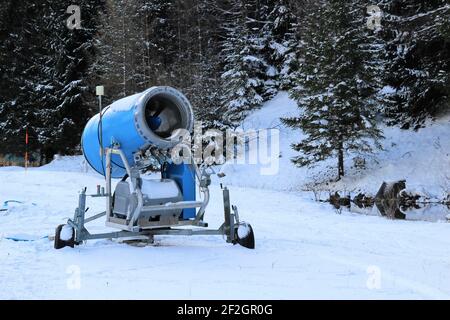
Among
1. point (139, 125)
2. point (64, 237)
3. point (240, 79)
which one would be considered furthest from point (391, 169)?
point (64, 237)

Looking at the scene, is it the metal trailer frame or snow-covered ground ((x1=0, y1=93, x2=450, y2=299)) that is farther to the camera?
the metal trailer frame

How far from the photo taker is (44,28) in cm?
3284

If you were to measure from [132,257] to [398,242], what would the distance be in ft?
13.8

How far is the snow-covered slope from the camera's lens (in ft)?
57.8

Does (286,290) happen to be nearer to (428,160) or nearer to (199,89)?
(428,160)

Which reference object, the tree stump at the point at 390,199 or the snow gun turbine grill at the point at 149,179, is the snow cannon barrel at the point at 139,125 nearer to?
the snow gun turbine grill at the point at 149,179

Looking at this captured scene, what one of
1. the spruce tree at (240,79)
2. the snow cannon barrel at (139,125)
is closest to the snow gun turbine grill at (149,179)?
the snow cannon barrel at (139,125)

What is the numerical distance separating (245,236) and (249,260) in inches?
32.8

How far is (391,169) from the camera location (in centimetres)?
1891

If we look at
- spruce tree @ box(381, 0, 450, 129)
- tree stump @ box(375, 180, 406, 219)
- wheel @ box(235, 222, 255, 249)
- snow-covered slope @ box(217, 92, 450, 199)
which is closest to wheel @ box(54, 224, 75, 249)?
wheel @ box(235, 222, 255, 249)

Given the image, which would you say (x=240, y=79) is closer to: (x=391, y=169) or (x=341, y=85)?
(x=341, y=85)

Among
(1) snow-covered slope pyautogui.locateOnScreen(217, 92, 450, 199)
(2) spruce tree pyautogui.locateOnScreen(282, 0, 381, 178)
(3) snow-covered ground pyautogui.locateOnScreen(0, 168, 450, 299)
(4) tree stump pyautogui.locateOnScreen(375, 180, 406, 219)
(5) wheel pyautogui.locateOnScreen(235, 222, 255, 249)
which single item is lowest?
(3) snow-covered ground pyautogui.locateOnScreen(0, 168, 450, 299)

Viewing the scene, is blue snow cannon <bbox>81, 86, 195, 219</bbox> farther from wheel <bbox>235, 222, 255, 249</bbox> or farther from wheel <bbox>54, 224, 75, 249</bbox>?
wheel <bbox>54, 224, 75, 249</bbox>

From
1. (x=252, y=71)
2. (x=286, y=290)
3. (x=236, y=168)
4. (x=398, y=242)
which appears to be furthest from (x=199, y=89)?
(x=286, y=290)
